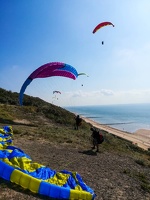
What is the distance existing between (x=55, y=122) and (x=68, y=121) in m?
2.69

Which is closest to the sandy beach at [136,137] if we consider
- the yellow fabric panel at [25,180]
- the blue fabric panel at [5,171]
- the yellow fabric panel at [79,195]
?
the yellow fabric panel at [79,195]

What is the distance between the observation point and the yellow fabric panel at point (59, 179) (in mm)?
9023

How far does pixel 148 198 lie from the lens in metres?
10.1

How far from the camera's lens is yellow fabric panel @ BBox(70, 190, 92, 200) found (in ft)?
27.4

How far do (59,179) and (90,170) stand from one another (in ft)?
10.8

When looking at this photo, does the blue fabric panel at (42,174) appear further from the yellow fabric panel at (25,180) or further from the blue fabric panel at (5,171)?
the blue fabric panel at (5,171)

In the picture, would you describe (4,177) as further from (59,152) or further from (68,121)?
(68,121)

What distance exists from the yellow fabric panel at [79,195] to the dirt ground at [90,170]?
93cm

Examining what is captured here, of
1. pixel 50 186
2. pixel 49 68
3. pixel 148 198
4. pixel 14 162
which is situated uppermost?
pixel 49 68

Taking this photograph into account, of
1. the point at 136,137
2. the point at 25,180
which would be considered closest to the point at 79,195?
the point at 25,180

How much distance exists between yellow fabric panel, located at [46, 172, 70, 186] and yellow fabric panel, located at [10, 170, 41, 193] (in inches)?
28.7

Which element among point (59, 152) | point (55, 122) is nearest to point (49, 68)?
point (55, 122)

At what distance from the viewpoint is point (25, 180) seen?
336 inches

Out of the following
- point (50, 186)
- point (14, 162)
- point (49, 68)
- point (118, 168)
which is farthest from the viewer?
point (49, 68)
